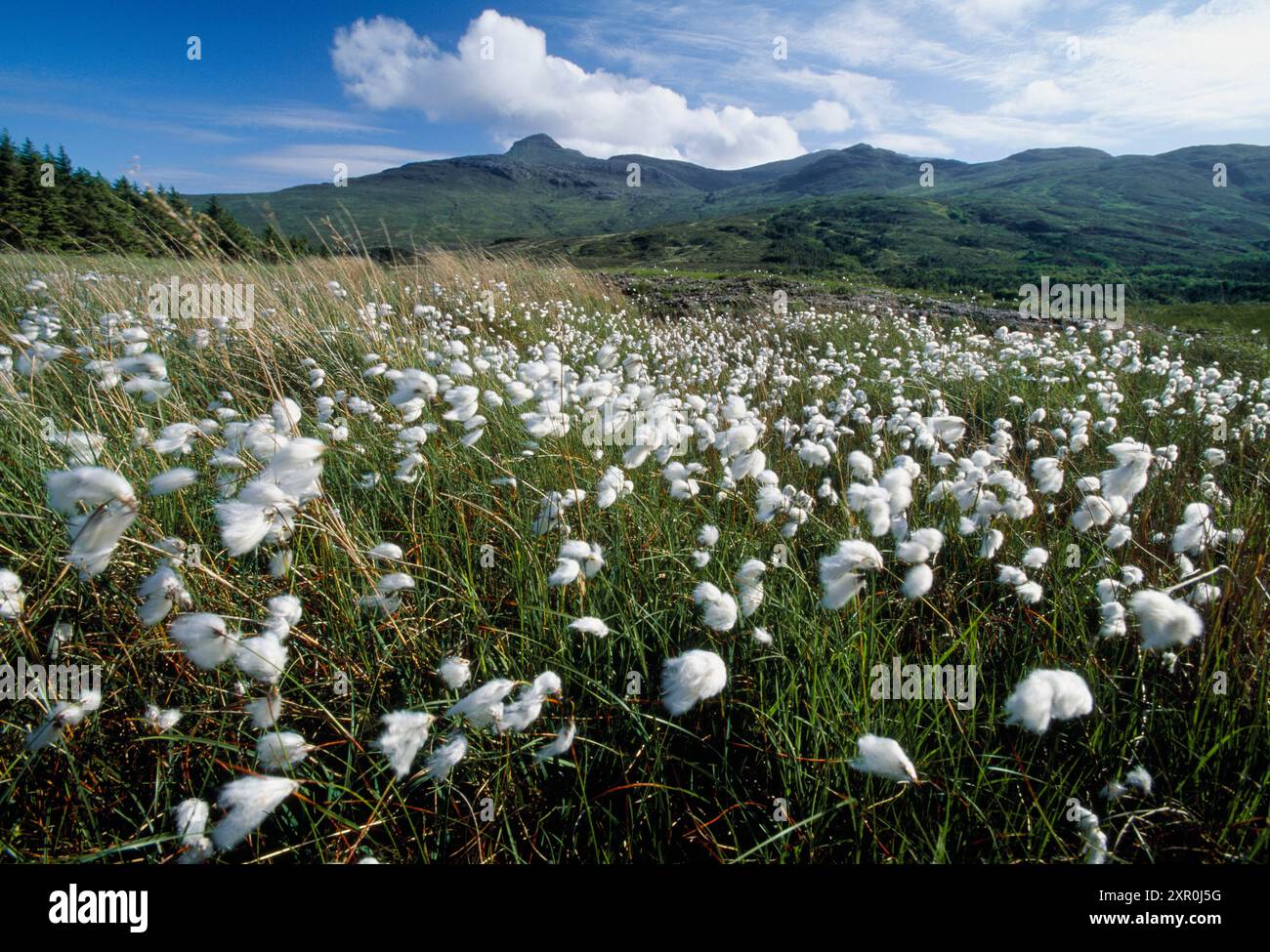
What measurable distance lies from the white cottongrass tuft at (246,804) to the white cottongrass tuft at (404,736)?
20 cm

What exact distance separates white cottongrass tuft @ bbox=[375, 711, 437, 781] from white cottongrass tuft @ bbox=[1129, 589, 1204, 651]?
1663mm

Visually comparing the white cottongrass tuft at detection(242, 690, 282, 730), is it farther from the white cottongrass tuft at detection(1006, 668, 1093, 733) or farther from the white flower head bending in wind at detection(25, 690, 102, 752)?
the white cottongrass tuft at detection(1006, 668, 1093, 733)

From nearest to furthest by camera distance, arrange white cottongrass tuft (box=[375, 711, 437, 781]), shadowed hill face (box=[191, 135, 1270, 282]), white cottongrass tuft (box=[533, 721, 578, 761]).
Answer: white cottongrass tuft (box=[375, 711, 437, 781])
white cottongrass tuft (box=[533, 721, 578, 761])
shadowed hill face (box=[191, 135, 1270, 282])

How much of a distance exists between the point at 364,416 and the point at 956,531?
3739 millimetres

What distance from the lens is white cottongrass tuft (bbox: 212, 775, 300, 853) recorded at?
1217 millimetres

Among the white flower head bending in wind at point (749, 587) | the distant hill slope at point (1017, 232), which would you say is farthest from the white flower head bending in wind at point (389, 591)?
the distant hill slope at point (1017, 232)

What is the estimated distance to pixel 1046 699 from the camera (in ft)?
3.98

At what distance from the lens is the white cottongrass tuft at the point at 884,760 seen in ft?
4.20

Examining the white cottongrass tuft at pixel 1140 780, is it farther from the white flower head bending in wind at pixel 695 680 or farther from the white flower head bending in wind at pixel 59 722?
the white flower head bending in wind at pixel 59 722

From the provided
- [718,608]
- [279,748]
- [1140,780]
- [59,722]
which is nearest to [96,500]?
[59,722]

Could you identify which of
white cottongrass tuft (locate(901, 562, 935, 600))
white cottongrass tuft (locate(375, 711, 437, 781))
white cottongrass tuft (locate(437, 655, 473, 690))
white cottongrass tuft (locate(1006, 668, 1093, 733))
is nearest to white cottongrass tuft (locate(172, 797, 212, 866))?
white cottongrass tuft (locate(375, 711, 437, 781))

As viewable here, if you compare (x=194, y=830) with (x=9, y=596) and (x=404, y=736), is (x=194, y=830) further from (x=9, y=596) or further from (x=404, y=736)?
(x=9, y=596)

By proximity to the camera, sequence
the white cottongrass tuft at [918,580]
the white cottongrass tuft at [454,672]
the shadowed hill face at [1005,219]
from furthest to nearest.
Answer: the shadowed hill face at [1005,219], the white cottongrass tuft at [918,580], the white cottongrass tuft at [454,672]
